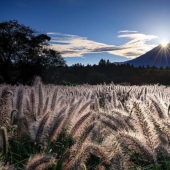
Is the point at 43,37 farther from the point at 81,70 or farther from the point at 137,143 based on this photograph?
the point at 137,143

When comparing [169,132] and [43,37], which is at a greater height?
[43,37]

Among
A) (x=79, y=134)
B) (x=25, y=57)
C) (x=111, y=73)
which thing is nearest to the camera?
(x=79, y=134)

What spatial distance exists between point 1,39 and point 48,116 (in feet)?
149

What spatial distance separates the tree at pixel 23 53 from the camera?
4397cm

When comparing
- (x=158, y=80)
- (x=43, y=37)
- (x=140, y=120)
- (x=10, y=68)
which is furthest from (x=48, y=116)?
(x=158, y=80)

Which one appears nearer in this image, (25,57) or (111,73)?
(25,57)

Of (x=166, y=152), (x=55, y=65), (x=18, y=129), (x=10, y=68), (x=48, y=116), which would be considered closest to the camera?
(x=166, y=152)

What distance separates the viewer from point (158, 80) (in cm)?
5431

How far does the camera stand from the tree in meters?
44.0

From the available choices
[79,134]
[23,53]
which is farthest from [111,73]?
[79,134]

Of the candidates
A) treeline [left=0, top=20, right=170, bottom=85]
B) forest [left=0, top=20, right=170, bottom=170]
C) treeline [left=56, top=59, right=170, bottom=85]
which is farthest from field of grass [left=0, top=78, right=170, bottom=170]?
treeline [left=56, top=59, right=170, bottom=85]

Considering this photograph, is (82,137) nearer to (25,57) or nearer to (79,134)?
(79,134)

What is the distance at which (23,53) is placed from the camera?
150ft

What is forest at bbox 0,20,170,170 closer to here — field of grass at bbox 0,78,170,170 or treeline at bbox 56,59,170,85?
field of grass at bbox 0,78,170,170
